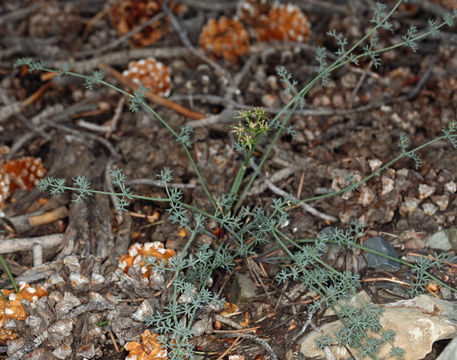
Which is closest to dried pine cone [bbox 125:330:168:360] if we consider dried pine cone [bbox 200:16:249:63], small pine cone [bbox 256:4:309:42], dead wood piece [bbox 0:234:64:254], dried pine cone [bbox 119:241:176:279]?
dried pine cone [bbox 119:241:176:279]

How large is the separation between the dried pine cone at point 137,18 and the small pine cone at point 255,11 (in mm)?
583

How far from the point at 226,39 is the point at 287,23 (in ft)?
1.35

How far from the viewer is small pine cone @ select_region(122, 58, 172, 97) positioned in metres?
2.70

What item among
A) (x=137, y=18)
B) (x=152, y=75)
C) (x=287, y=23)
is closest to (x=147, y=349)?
(x=152, y=75)

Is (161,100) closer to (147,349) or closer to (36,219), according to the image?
(36,219)

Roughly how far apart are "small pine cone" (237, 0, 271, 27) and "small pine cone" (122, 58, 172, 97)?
66cm

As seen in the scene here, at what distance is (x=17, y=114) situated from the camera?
2729 mm

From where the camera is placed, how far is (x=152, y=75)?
2.71 meters

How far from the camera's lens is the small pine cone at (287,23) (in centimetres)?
287

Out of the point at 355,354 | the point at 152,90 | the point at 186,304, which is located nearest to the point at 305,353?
the point at 355,354

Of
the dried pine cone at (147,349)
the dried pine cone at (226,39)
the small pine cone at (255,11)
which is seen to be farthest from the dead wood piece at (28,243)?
the small pine cone at (255,11)

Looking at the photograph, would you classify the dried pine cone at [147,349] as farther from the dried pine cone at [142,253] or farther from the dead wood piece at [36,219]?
the dead wood piece at [36,219]

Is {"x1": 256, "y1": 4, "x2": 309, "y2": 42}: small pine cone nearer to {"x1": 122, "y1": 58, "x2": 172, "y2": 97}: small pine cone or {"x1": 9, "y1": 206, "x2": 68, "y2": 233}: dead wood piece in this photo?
{"x1": 122, "y1": 58, "x2": 172, "y2": 97}: small pine cone

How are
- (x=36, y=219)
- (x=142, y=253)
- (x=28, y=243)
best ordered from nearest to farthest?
(x=142, y=253)
(x=28, y=243)
(x=36, y=219)
